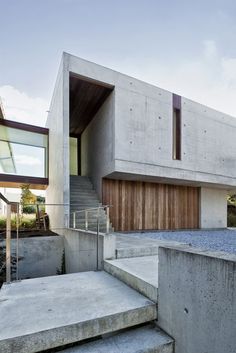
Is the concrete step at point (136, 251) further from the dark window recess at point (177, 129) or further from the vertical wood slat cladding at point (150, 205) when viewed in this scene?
the dark window recess at point (177, 129)

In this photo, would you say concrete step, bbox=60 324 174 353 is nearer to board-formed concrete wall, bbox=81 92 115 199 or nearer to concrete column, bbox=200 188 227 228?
board-formed concrete wall, bbox=81 92 115 199

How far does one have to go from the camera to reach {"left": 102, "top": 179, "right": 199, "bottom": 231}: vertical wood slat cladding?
9.58m

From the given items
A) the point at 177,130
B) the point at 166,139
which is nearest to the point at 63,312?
the point at 166,139

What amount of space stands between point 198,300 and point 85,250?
11.8ft

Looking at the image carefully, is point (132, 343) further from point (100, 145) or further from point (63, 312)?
point (100, 145)

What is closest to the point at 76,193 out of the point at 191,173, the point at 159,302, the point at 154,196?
the point at 154,196

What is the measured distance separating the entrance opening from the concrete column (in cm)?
733

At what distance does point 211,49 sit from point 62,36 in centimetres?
605

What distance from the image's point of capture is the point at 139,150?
878cm

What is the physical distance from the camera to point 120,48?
941 cm

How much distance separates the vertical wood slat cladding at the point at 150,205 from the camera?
31.4 feet

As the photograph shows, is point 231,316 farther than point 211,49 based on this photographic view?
No

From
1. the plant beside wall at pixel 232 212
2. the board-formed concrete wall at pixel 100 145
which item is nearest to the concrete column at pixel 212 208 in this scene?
the plant beside wall at pixel 232 212

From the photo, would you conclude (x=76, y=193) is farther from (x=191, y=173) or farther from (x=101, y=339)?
(x=101, y=339)
